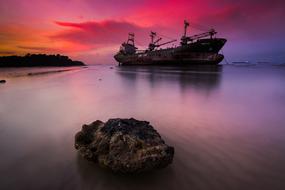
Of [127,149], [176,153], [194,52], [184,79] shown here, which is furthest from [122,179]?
[194,52]

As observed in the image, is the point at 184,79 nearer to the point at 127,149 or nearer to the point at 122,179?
the point at 127,149

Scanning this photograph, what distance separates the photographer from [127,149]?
262 cm

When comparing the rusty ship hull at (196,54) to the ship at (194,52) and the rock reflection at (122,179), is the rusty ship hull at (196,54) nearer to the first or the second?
the ship at (194,52)

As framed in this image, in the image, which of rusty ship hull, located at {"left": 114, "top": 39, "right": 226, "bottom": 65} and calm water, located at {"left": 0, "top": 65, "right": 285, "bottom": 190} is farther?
rusty ship hull, located at {"left": 114, "top": 39, "right": 226, "bottom": 65}

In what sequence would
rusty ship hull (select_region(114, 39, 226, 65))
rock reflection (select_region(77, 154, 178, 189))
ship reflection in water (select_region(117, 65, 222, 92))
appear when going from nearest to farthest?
rock reflection (select_region(77, 154, 178, 189)), ship reflection in water (select_region(117, 65, 222, 92)), rusty ship hull (select_region(114, 39, 226, 65))

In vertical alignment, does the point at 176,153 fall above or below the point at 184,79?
above

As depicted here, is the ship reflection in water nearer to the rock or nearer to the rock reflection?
the rock

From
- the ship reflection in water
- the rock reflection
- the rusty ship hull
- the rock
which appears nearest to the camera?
the rock reflection

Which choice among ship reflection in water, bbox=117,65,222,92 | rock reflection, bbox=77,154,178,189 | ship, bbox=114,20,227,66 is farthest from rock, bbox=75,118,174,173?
ship, bbox=114,20,227,66

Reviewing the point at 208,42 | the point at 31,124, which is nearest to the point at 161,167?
the point at 31,124

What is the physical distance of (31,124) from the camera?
16.1 ft

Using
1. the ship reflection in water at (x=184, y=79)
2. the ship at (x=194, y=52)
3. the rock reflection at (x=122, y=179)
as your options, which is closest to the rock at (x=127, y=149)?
the rock reflection at (x=122, y=179)

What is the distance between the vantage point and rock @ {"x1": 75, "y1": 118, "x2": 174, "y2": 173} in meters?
2.50

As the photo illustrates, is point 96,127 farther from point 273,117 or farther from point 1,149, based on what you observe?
point 273,117
